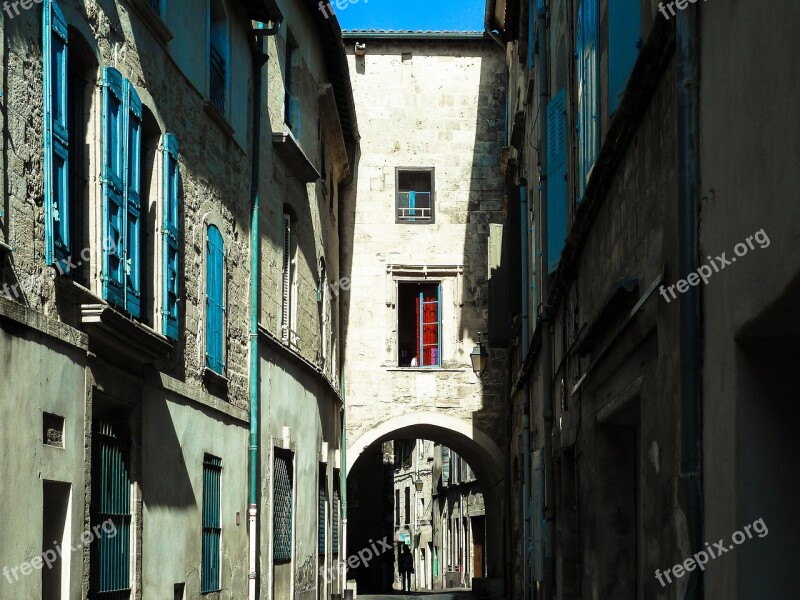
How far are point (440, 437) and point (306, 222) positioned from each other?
851 cm

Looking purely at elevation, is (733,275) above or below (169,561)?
above

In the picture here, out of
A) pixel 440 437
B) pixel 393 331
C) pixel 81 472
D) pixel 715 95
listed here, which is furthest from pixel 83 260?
pixel 440 437

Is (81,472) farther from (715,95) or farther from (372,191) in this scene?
(372,191)

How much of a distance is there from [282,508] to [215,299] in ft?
15.0

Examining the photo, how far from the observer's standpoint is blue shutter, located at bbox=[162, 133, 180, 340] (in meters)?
10.6

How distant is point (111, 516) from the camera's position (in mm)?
9328

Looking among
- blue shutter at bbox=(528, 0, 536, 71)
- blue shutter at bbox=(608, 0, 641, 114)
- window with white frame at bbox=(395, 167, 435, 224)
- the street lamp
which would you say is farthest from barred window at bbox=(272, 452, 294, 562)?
blue shutter at bbox=(608, 0, 641, 114)

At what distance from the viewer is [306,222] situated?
61.7 ft

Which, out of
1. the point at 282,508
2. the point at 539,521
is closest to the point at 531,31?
the point at 539,521

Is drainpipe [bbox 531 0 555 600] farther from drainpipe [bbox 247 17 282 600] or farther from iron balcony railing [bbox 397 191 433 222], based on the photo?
iron balcony railing [bbox 397 191 433 222]

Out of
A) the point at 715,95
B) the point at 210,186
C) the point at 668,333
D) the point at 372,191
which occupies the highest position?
the point at 372,191

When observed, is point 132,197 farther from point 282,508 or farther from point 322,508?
point 322,508

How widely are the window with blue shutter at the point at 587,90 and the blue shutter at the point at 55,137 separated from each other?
346 cm

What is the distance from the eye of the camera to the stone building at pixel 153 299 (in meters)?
7.52
